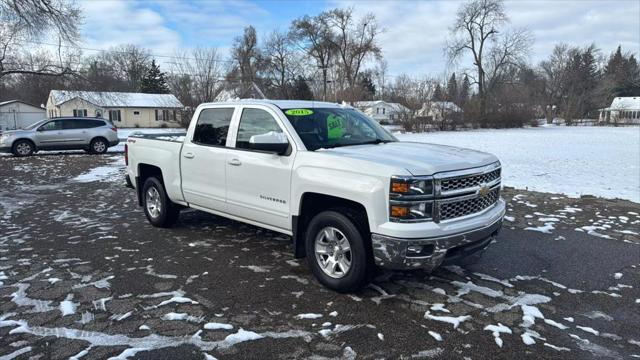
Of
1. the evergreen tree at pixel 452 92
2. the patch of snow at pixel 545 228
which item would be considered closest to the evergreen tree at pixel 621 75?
the evergreen tree at pixel 452 92

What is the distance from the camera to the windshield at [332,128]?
489 cm

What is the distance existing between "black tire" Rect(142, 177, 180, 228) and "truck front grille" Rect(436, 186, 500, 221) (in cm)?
425

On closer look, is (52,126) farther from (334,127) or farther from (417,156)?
(417,156)

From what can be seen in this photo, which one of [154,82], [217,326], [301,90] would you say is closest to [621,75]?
[301,90]

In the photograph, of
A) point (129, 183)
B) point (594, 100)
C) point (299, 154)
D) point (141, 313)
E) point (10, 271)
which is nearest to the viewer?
point (141, 313)

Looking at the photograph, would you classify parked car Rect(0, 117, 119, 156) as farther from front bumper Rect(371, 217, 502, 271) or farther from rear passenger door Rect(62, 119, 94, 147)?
front bumper Rect(371, 217, 502, 271)

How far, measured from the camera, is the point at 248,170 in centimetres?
511

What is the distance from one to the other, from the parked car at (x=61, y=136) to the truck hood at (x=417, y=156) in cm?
1892

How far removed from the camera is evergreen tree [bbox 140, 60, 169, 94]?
71.1 meters

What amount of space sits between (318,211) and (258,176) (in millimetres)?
848

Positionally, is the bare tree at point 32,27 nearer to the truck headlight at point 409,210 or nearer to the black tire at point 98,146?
the black tire at point 98,146

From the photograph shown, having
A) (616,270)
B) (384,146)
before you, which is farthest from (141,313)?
(616,270)

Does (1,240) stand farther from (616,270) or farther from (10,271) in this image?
(616,270)

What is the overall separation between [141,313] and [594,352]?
369 cm
